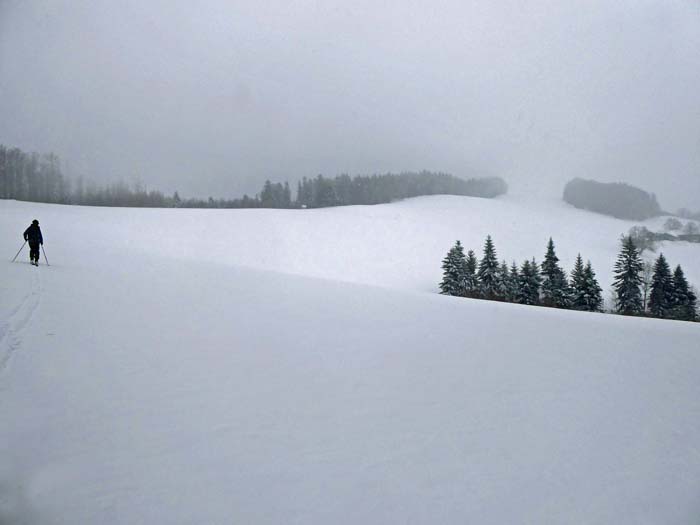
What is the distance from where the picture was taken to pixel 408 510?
2.54 metres

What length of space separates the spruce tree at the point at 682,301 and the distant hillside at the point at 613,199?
51.3 metres

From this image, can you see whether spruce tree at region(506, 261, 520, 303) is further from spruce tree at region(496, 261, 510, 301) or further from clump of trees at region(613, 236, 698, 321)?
clump of trees at region(613, 236, 698, 321)

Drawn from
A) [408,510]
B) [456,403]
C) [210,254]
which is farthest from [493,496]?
[210,254]

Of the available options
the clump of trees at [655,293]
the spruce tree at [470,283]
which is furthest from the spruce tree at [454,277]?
the clump of trees at [655,293]

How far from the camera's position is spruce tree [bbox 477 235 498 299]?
31281 millimetres

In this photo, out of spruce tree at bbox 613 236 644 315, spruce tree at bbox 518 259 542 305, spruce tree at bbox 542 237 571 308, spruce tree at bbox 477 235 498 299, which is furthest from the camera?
spruce tree at bbox 477 235 498 299

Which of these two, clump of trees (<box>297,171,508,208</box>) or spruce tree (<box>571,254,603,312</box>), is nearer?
spruce tree (<box>571,254,603,312</box>)

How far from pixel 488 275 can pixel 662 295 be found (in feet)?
42.4

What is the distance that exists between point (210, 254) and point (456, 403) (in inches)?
1231

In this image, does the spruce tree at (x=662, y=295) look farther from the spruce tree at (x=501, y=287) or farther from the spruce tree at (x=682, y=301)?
the spruce tree at (x=501, y=287)

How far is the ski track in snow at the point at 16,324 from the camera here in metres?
4.73

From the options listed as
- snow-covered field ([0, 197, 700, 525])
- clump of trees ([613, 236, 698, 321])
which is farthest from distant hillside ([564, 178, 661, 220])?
snow-covered field ([0, 197, 700, 525])

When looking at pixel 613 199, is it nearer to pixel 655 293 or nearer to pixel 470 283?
pixel 655 293

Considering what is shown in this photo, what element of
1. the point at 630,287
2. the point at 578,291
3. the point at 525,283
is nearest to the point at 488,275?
the point at 525,283
